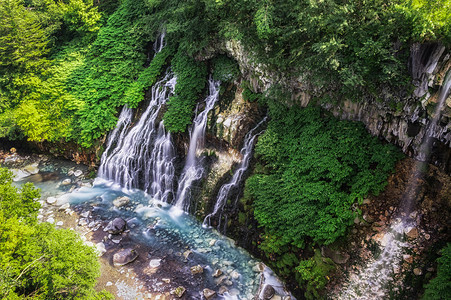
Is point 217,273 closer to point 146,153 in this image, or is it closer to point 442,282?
point 442,282

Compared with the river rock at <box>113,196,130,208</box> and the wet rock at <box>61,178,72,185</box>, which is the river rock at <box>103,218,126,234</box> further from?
the wet rock at <box>61,178,72,185</box>

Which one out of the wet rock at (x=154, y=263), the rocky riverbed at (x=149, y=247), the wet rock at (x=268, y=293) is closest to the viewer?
the wet rock at (x=268, y=293)

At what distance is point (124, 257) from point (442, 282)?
31.9ft

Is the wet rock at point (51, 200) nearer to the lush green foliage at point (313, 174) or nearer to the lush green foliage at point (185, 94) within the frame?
the lush green foliage at point (185, 94)

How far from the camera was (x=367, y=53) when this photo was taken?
7332 mm

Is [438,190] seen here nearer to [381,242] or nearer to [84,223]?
[381,242]

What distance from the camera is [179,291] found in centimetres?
908

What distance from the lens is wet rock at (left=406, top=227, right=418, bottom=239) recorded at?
7250 millimetres

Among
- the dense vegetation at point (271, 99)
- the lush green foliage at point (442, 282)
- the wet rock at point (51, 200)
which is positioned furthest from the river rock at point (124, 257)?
the lush green foliage at point (442, 282)

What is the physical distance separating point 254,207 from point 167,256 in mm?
3871

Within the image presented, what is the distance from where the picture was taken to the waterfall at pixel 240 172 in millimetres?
11219

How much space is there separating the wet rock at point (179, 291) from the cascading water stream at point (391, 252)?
200 inches

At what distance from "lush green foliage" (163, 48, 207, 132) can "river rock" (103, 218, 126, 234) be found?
15.5ft

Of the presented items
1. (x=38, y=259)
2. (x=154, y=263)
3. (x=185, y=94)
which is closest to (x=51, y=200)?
(x=154, y=263)
